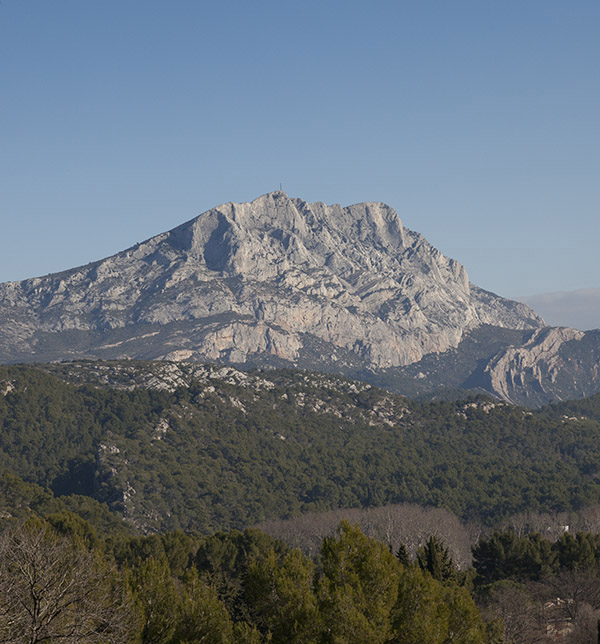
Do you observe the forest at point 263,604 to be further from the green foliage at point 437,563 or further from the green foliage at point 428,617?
the green foliage at point 437,563

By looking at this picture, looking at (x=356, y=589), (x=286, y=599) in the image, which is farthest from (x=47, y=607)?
(x=356, y=589)

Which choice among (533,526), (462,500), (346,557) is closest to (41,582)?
(346,557)

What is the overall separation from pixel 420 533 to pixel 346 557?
271 feet

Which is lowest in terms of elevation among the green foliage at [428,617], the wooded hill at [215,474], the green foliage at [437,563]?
the wooded hill at [215,474]

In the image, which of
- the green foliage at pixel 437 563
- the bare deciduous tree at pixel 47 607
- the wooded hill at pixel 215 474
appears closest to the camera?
the bare deciduous tree at pixel 47 607

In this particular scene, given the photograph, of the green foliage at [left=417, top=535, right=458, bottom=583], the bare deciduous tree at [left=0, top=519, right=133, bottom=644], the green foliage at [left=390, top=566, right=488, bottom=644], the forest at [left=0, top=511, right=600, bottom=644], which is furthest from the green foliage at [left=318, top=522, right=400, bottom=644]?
the green foliage at [left=417, top=535, right=458, bottom=583]

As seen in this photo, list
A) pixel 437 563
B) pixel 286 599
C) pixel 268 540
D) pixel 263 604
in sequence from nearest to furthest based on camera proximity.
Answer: pixel 286 599, pixel 263 604, pixel 437 563, pixel 268 540

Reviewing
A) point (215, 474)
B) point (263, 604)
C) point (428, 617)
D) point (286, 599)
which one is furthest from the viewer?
point (215, 474)

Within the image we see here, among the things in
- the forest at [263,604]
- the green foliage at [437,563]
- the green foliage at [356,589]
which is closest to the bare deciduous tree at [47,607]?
the forest at [263,604]

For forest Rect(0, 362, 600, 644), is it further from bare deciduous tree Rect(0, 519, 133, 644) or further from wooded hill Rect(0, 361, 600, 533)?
wooded hill Rect(0, 361, 600, 533)

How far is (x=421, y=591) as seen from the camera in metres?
43.7

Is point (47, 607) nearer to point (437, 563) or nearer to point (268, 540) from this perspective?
point (437, 563)

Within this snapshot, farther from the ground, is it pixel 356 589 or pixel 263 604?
pixel 356 589

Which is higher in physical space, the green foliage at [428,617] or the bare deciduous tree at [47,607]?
the bare deciduous tree at [47,607]
